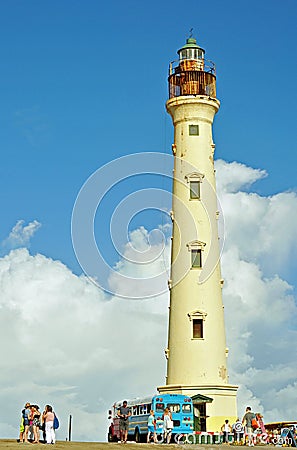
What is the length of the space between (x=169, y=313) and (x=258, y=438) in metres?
9.78

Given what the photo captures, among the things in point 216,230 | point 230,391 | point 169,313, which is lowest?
point 230,391

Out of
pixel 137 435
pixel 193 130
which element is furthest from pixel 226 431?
pixel 193 130

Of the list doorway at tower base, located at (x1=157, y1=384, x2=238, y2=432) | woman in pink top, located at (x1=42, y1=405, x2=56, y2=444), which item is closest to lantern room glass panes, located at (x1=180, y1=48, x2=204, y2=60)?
doorway at tower base, located at (x1=157, y1=384, x2=238, y2=432)

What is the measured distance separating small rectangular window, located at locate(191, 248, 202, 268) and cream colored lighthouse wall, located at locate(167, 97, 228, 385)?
237 mm

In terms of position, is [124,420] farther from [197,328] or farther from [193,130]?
[193,130]

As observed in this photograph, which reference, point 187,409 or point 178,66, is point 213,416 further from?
point 178,66

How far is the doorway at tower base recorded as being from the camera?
48.8 m

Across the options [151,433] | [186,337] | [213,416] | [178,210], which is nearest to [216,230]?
[178,210]

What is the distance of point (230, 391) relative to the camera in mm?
49812

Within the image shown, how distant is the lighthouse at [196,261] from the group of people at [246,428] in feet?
6.62

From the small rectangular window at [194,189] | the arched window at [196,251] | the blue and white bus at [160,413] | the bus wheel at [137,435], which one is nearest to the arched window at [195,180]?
the small rectangular window at [194,189]

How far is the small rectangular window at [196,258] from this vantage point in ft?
168

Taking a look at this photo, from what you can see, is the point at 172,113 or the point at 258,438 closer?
the point at 258,438

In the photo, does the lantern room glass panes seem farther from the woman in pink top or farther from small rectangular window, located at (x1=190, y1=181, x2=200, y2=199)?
the woman in pink top
